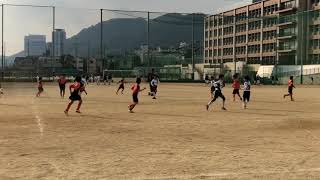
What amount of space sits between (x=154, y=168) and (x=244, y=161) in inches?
67.3

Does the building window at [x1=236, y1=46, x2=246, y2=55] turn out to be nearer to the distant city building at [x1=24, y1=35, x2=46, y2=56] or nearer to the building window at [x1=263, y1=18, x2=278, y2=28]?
the building window at [x1=263, y1=18, x2=278, y2=28]

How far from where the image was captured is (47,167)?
8562 mm

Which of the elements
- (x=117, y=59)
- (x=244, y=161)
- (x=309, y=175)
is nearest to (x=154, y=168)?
(x=244, y=161)

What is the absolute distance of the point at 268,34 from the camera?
110 metres

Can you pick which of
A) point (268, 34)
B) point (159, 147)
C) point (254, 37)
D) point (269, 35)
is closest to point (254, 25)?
point (268, 34)

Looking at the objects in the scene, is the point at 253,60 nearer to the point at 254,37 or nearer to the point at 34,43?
the point at 254,37

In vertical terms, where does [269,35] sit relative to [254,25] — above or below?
below

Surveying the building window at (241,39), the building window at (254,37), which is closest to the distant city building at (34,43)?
the building window at (241,39)

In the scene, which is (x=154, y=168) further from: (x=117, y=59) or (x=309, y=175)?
(x=117, y=59)

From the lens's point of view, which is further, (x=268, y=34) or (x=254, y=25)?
(x=268, y=34)

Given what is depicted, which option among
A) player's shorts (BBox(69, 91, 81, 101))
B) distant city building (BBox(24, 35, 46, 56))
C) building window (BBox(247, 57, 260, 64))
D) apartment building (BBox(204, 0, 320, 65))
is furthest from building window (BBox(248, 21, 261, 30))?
player's shorts (BBox(69, 91, 81, 101))

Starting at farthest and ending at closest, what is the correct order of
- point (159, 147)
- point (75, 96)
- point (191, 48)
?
point (191, 48) → point (75, 96) → point (159, 147)

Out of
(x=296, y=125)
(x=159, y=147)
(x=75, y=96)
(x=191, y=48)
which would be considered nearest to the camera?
(x=159, y=147)

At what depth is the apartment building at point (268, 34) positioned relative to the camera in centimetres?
9025
